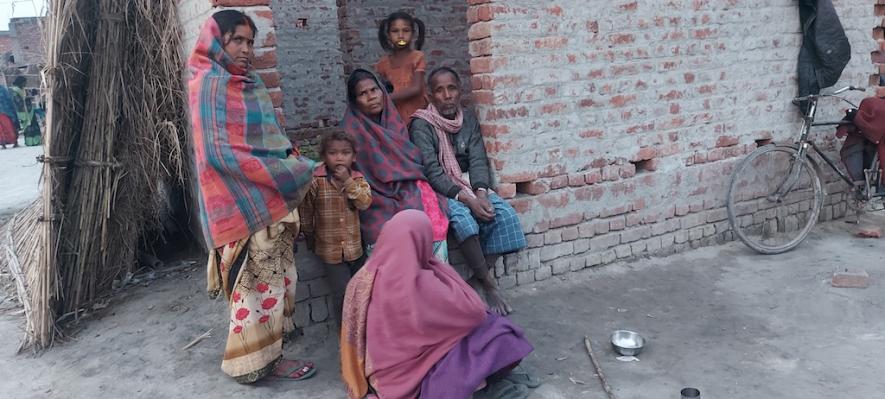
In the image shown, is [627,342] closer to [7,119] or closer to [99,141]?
[99,141]

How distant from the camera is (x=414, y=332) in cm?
249

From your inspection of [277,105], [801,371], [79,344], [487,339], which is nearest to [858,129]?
[801,371]

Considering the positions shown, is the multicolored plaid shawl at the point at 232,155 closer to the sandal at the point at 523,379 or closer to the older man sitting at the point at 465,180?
the older man sitting at the point at 465,180

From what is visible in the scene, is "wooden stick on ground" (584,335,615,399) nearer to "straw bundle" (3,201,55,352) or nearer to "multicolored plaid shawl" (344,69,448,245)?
"multicolored plaid shawl" (344,69,448,245)

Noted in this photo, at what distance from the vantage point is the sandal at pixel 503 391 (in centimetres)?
267

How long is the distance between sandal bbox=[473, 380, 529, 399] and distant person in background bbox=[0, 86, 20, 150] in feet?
50.1

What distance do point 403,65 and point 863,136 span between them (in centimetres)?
341

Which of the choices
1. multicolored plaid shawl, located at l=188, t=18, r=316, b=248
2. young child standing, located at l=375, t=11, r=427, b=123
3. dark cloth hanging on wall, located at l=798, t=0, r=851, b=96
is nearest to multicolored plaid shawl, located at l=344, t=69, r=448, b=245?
young child standing, located at l=375, t=11, r=427, b=123

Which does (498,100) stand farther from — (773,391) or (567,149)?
(773,391)

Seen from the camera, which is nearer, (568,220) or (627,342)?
(627,342)

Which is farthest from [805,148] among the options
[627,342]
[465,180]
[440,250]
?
[440,250]

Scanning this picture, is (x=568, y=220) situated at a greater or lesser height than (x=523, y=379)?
greater

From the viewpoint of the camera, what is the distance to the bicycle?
4441 mm

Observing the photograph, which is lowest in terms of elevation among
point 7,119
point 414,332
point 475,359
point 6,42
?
point 475,359
